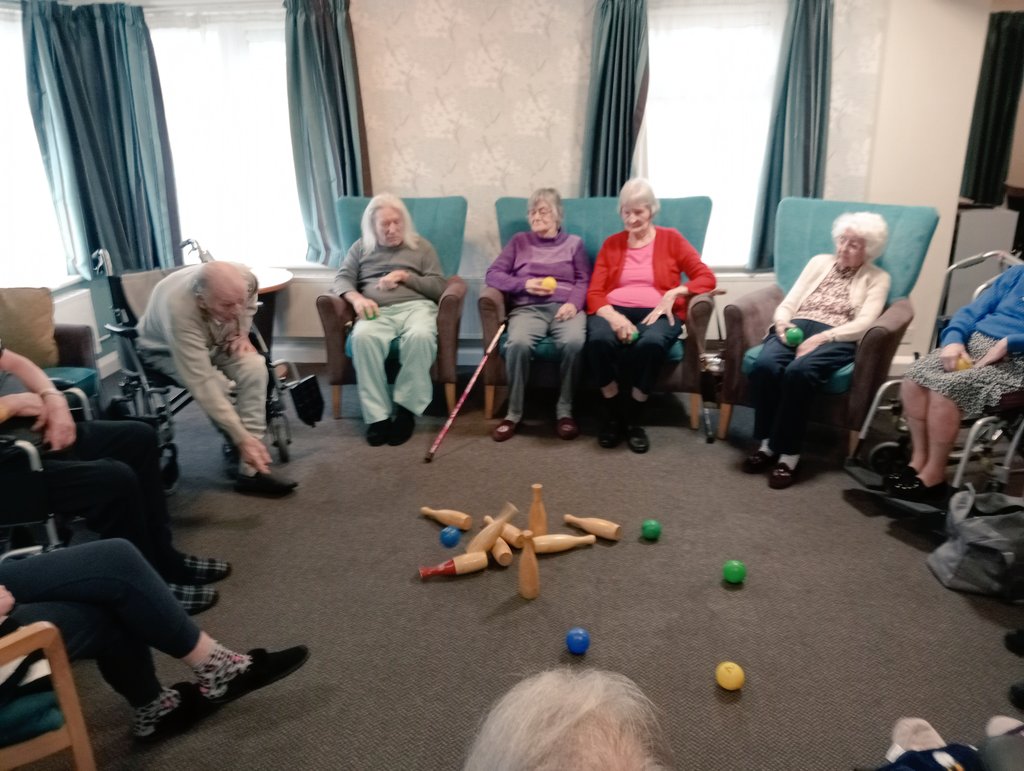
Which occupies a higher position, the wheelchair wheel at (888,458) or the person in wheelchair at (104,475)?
the person in wheelchair at (104,475)

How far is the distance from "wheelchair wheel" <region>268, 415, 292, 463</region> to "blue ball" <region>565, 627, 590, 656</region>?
1650 millimetres

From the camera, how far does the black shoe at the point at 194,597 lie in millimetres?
2150

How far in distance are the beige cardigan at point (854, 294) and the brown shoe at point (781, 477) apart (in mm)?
566

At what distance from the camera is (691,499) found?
2746 millimetres

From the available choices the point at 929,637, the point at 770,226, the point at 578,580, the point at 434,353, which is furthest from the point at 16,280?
the point at 929,637

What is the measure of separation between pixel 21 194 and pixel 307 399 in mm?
2228

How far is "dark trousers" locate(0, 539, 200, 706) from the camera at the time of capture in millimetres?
1442

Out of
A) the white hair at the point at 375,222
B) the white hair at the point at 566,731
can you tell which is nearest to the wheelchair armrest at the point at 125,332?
the white hair at the point at 375,222

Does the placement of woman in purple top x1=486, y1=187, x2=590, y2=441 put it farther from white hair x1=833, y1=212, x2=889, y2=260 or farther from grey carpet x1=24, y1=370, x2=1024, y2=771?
white hair x1=833, y1=212, x2=889, y2=260

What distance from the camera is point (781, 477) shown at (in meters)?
2.82

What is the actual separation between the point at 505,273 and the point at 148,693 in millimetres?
2422

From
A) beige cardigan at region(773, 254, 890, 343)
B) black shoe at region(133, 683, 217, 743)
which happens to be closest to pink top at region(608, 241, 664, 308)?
beige cardigan at region(773, 254, 890, 343)

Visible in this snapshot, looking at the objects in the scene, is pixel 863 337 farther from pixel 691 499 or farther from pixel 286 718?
pixel 286 718

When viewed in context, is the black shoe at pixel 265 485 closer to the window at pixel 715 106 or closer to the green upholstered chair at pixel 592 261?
the green upholstered chair at pixel 592 261
